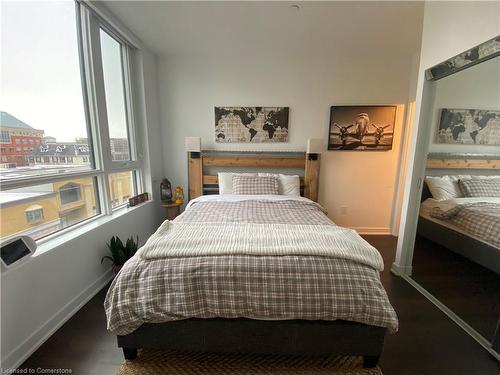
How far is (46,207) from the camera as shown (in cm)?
165

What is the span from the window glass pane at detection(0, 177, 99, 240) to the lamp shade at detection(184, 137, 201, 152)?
1199mm

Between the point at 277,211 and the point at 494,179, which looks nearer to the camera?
the point at 494,179

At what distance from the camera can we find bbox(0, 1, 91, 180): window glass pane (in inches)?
54.9

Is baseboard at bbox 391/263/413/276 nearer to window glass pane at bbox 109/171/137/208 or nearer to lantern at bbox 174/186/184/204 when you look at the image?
lantern at bbox 174/186/184/204

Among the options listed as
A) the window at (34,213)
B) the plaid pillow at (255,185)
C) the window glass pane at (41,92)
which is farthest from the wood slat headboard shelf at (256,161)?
the window at (34,213)

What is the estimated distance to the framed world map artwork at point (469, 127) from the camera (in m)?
1.46

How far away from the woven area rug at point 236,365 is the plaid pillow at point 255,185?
5.81 ft

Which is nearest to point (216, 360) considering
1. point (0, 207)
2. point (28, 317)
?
point (28, 317)

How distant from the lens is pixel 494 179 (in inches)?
59.1

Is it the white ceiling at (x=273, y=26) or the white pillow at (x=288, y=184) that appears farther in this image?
the white pillow at (x=288, y=184)

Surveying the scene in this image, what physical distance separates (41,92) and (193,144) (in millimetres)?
1567

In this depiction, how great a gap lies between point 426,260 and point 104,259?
3168 mm

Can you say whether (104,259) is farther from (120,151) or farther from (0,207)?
(120,151)

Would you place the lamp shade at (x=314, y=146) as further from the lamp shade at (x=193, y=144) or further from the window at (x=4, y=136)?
the window at (x=4, y=136)
